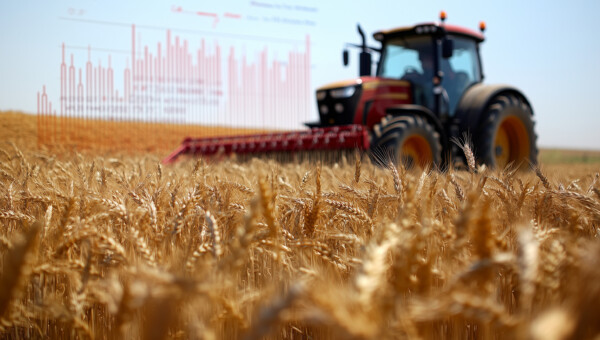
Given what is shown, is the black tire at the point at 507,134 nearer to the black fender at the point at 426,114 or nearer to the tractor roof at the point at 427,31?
the black fender at the point at 426,114

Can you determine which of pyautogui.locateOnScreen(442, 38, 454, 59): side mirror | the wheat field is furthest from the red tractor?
the wheat field

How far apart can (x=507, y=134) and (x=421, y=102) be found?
1884mm

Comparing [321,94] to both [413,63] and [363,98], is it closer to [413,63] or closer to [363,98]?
[363,98]

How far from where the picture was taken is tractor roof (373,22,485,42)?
19.8ft

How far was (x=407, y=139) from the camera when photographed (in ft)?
18.1

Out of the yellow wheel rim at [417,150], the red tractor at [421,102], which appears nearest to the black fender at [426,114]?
the red tractor at [421,102]

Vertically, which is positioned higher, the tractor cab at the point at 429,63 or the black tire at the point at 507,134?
the tractor cab at the point at 429,63

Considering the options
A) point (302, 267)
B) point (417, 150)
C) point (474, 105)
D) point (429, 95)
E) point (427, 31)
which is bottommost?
point (302, 267)

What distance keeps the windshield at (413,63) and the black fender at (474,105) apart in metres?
0.44

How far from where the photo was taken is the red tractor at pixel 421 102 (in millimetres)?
5684

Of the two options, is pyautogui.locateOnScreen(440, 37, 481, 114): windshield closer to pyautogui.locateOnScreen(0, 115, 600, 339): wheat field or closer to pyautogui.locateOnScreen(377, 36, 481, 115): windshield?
pyautogui.locateOnScreen(377, 36, 481, 115): windshield

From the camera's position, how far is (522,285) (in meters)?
0.53

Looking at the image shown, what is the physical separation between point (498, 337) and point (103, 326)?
0.97m

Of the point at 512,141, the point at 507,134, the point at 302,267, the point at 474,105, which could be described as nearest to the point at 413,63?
the point at 474,105
